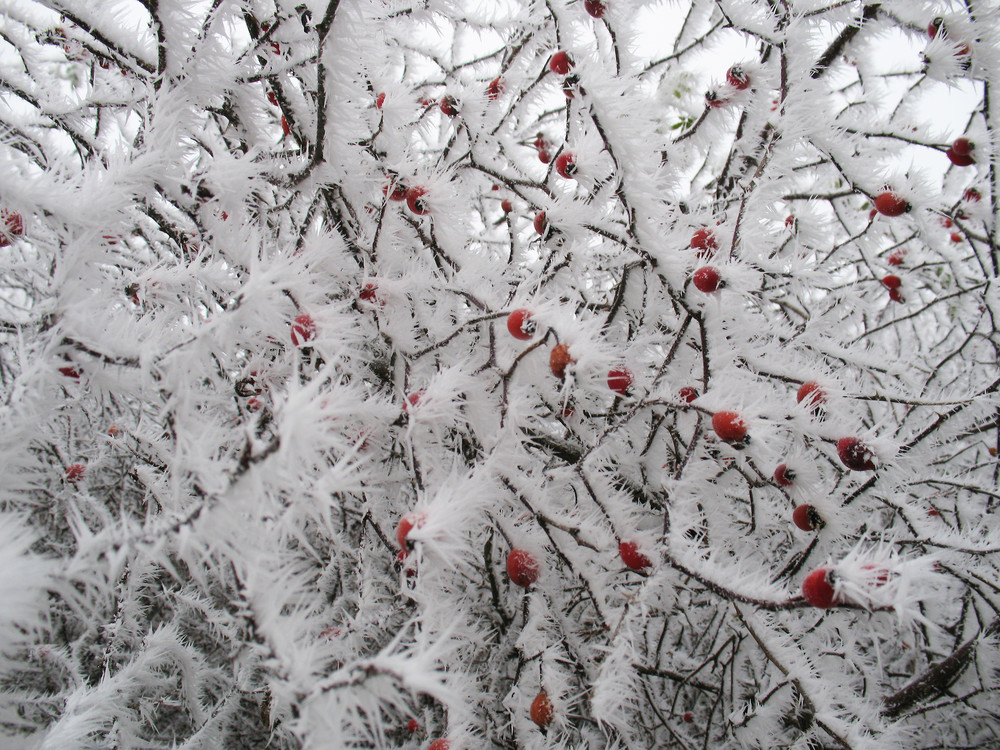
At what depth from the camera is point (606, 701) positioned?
692 millimetres

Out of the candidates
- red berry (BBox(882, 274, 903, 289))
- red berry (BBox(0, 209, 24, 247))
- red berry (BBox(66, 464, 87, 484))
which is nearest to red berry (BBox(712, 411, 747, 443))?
red berry (BBox(0, 209, 24, 247))

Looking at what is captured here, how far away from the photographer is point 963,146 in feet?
4.04

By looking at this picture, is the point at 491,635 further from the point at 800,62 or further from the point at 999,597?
the point at 800,62

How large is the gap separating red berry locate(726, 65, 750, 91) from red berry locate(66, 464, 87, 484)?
1.53m

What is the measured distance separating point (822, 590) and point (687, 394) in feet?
1.63

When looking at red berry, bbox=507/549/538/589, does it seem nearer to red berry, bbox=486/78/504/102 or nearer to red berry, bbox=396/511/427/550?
red berry, bbox=396/511/427/550

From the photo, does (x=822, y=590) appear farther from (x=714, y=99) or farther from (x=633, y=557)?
(x=714, y=99)

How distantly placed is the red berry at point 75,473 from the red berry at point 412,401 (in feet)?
2.46

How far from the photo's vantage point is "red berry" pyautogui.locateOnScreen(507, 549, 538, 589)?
0.88 meters

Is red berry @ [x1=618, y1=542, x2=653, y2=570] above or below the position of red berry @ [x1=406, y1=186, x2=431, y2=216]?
below

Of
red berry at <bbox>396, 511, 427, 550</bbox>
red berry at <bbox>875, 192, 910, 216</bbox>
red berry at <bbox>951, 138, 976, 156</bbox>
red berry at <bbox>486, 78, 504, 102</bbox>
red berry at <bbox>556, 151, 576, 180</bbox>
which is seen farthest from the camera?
red berry at <bbox>486, 78, 504, 102</bbox>

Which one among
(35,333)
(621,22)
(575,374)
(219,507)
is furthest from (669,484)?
(621,22)

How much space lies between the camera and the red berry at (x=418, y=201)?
993mm

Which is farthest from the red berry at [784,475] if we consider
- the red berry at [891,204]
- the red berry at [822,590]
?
the red berry at [891,204]
